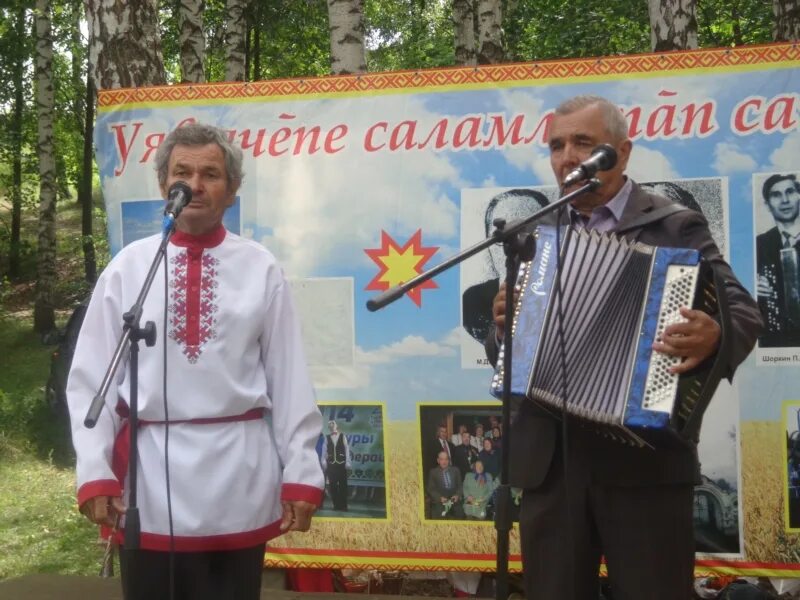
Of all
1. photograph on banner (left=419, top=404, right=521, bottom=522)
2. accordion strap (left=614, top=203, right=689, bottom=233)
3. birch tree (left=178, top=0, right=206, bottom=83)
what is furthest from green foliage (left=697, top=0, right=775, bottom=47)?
accordion strap (left=614, top=203, right=689, bottom=233)

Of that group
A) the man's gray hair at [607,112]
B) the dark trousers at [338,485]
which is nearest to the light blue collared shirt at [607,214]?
the man's gray hair at [607,112]

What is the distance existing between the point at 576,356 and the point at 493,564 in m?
1.91

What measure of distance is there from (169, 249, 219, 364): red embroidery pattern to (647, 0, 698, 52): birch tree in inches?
179

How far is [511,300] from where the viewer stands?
2.56m

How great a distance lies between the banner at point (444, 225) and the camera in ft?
13.6

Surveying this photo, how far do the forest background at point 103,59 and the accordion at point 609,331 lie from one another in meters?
3.18

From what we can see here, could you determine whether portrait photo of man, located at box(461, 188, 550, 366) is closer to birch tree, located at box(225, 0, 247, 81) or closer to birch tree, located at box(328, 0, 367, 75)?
birch tree, located at box(328, 0, 367, 75)

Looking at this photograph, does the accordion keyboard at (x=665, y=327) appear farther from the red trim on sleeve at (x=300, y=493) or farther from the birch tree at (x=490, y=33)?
the birch tree at (x=490, y=33)

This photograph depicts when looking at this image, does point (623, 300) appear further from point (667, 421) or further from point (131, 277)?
point (131, 277)

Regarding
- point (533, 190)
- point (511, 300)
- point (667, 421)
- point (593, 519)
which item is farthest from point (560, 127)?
point (533, 190)

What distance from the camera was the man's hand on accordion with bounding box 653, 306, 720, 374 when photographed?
259 centimetres

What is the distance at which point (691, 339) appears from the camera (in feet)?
8.48

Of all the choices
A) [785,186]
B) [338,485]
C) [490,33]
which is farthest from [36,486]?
[785,186]

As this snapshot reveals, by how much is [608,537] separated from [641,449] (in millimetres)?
261
